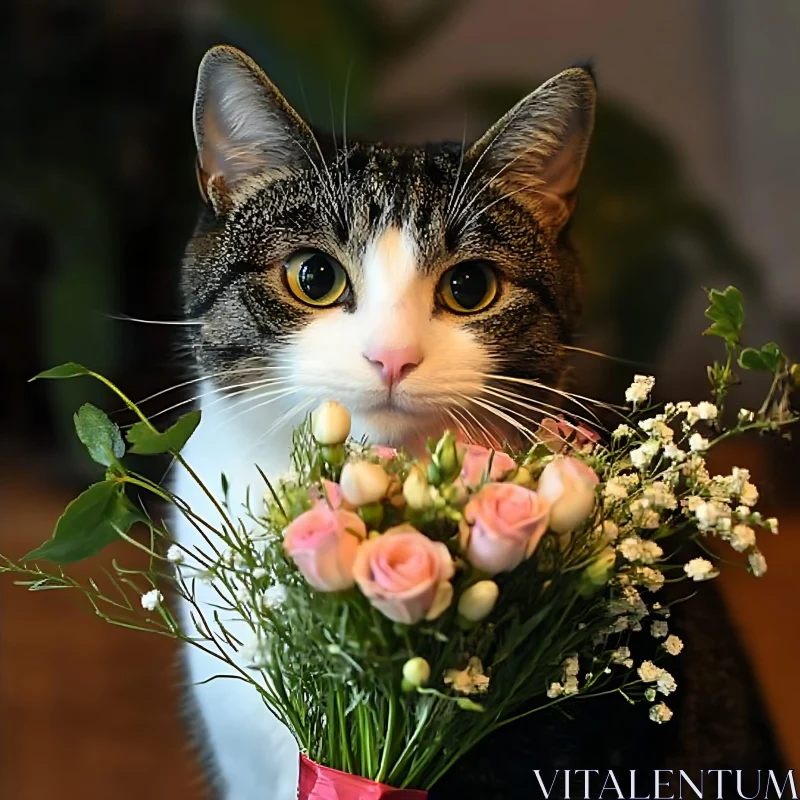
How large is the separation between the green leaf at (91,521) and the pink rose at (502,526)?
298 millimetres

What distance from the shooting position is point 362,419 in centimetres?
81

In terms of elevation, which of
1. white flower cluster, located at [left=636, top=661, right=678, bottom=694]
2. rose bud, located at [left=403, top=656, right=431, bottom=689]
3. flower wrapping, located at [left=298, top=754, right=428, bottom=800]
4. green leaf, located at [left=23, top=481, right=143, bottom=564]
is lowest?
flower wrapping, located at [left=298, top=754, right=428, bottom=800]

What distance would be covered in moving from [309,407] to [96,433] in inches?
7.7

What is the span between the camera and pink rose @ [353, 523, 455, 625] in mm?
543

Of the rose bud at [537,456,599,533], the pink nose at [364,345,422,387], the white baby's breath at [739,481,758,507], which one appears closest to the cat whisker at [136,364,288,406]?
the pink nose at [364,345,422,387]

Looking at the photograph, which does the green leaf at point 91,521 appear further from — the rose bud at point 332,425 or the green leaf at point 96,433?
the rose bud at point 332,425

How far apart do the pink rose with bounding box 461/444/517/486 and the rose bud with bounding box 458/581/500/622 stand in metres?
0.08

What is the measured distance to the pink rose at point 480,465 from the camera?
63cm

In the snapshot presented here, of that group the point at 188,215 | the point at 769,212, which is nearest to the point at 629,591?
the point at 769,212

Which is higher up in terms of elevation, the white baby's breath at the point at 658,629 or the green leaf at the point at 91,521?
the green leaf at the point at 91,521

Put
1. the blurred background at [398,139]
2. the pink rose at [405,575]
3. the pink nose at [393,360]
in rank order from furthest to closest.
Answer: the blurred background at [398,139] < the pink nose at [393,360] < the pink rose at [405,575]

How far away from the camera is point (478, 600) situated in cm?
58

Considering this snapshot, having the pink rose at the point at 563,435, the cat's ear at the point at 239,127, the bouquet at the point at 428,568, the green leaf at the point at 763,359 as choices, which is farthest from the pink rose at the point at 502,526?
the cat's ear at the point at 239,127

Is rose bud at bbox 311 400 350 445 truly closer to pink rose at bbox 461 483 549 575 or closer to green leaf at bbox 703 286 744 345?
pink rose at bbox 461 483 549 575
